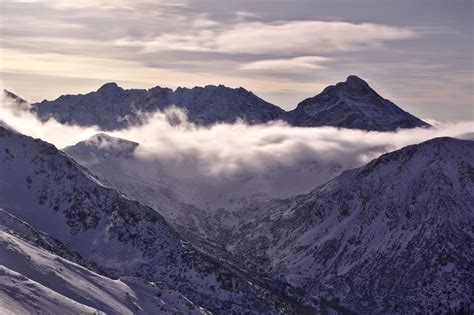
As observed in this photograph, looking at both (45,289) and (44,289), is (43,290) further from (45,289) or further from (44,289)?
(45,289)

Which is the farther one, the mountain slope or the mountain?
the mountain slope

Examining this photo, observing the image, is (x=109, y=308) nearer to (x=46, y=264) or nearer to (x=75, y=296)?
(x=75, y=296)

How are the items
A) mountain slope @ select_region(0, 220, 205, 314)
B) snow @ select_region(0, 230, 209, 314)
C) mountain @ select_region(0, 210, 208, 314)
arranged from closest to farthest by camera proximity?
mountain @ select_region(0, 210, 208, 314), mountain slope @ select_region(0, 220, 205, 314), snow @ select_region(0, 230, 209, 314)

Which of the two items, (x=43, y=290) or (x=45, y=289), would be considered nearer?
(x=43, y=290)

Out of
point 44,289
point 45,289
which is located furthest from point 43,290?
point 45,289

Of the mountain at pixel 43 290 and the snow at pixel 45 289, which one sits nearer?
the mountain at pixel 43 290

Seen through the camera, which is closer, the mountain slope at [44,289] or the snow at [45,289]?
the mountain slope at [44,289]

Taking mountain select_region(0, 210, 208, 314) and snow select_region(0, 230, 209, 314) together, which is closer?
mountain select_region(0, 210, 208, 314)

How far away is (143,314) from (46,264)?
108ft

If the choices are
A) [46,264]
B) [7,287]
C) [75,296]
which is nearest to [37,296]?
[7,287]

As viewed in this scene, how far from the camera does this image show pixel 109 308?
186m

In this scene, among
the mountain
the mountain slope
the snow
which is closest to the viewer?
the mountain

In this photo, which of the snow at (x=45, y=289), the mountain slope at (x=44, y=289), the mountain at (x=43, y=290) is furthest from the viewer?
the snow at (x=45, y=289)

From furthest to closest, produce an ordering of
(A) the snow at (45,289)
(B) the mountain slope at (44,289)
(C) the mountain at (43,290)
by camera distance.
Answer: (A) the snow at (45,289) < (B) the mountain slope at (44,289) < (C) the mountain at (43,290)
